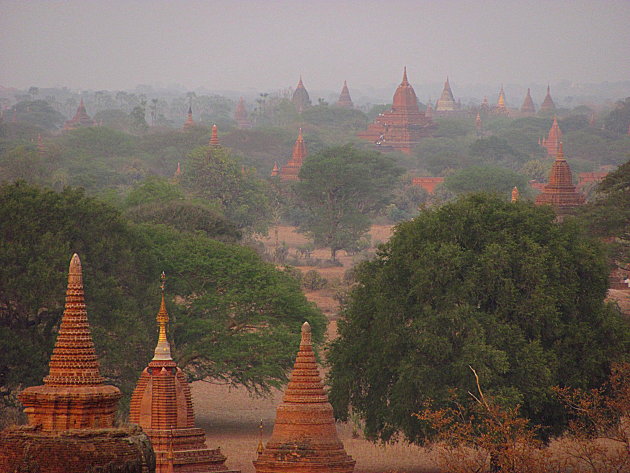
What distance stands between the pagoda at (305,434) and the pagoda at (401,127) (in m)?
115

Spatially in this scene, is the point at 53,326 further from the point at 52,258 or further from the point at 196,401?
the point at 196,401

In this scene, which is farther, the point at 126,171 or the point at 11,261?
the point at 126,171

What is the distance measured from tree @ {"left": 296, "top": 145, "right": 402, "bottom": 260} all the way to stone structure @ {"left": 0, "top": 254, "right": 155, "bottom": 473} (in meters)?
58.8

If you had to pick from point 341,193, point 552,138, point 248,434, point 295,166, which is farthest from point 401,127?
point 248,434

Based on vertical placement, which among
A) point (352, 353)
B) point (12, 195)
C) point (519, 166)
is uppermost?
point (12, 195)

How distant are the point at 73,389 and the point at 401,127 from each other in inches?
5154

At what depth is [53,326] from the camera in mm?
34875

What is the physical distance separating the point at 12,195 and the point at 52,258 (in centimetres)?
237

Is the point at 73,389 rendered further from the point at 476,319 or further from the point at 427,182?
the point at 427,182

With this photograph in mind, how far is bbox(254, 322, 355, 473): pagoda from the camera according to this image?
77.5ft

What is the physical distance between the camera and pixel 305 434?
23703mm

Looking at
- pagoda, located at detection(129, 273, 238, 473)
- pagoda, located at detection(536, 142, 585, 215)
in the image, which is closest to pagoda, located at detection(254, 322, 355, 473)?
pagoda, located at detection(129, 273, 238, 473)

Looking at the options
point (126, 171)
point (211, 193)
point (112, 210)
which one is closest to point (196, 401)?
point (112, 210)

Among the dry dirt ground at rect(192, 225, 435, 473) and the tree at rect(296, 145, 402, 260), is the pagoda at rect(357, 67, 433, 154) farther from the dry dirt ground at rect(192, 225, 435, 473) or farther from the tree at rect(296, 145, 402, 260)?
the dry dirt ground at rect(192, 225, 435, 473)
